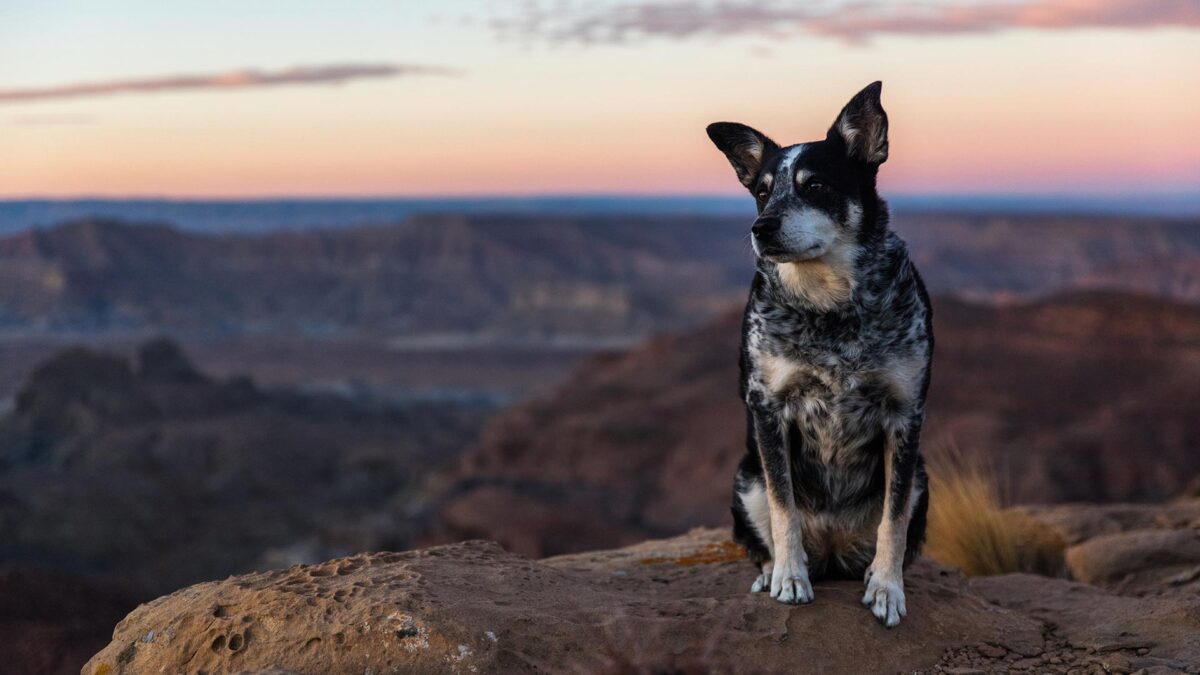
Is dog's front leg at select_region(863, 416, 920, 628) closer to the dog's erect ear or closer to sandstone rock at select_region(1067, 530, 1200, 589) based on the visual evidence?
the dog's erect ear

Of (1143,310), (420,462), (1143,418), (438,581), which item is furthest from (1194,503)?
(420,462)

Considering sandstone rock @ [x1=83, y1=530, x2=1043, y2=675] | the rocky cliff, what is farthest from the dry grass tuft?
sandstone rock @ [x1=83, y1=530, x2=1043, y2=675]

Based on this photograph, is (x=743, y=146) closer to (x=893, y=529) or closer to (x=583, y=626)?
(x=893, y=529)

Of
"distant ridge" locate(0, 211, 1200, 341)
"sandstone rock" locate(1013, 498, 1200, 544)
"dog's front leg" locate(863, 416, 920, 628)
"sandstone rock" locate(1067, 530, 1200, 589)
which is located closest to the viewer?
"dog's front leg" locate(863, 416, 920, 628)

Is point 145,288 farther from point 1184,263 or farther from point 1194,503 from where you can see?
point 1194,503

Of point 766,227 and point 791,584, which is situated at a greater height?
point 766,227

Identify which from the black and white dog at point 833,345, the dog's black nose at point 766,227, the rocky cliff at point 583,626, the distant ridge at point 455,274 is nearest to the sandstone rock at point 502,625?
the rocky cliff at point 583,626

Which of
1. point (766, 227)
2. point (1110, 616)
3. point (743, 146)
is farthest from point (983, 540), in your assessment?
point (766, 227)
